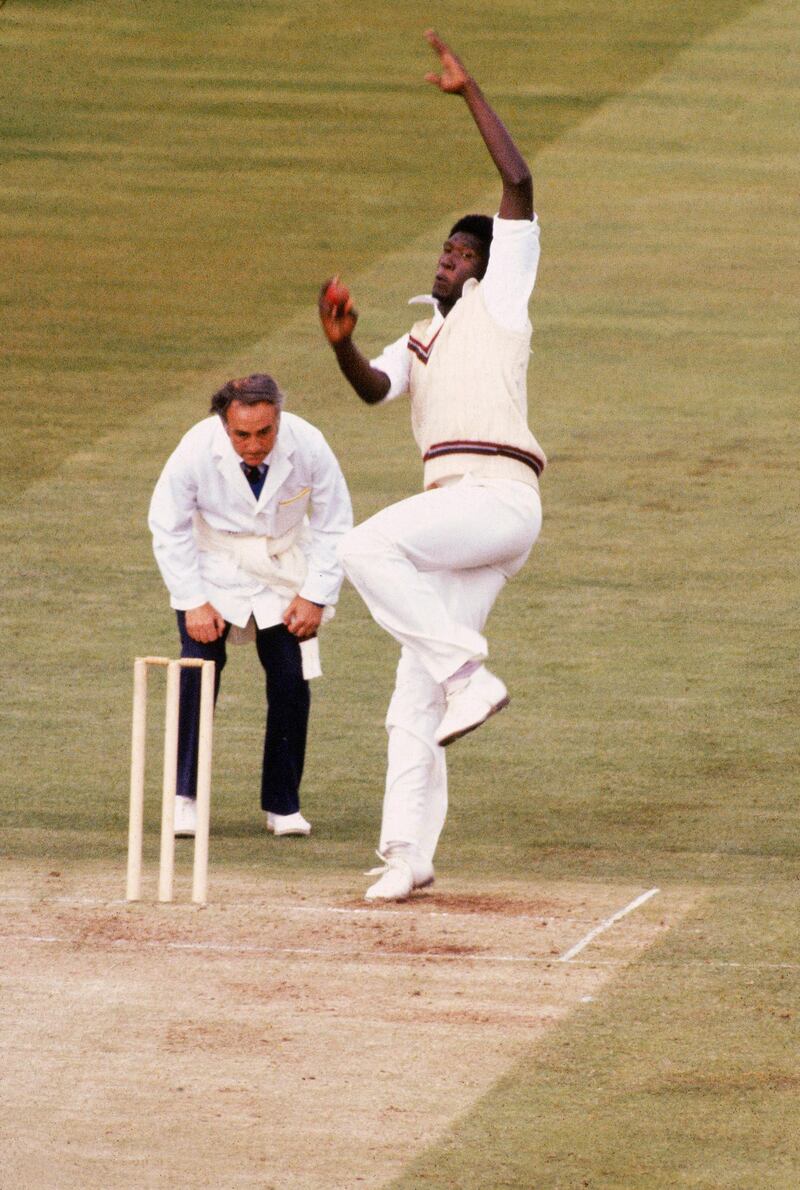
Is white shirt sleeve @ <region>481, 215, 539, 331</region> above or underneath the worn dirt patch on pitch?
above

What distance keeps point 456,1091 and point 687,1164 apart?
2.18 ft

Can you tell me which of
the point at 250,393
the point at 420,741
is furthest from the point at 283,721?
the point at 420,741

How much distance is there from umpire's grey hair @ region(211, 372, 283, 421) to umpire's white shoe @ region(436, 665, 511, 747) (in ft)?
5.05

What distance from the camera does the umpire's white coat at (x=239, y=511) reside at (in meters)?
9.00

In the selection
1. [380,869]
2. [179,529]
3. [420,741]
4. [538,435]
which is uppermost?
[179,529]

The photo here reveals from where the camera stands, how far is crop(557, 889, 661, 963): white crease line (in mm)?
7352

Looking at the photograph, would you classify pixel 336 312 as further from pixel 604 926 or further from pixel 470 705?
pixel 604 926

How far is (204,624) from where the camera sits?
29.6 ft

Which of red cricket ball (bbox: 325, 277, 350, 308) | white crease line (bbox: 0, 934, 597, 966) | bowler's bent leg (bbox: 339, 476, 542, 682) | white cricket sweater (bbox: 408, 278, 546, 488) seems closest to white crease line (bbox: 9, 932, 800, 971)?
white crease line (bbox: 0, 934, 597, 966)

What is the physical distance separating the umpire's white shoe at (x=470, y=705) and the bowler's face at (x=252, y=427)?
1525 mm

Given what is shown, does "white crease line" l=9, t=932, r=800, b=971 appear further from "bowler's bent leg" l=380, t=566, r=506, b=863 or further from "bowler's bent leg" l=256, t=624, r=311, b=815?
"bowler's bent leg" l=256, t=624, r=311, b=815

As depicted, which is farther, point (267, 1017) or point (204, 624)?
point (204, 624)

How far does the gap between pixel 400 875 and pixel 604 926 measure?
672 mm

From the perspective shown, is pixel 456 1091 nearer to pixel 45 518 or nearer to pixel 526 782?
pixel 526 782
